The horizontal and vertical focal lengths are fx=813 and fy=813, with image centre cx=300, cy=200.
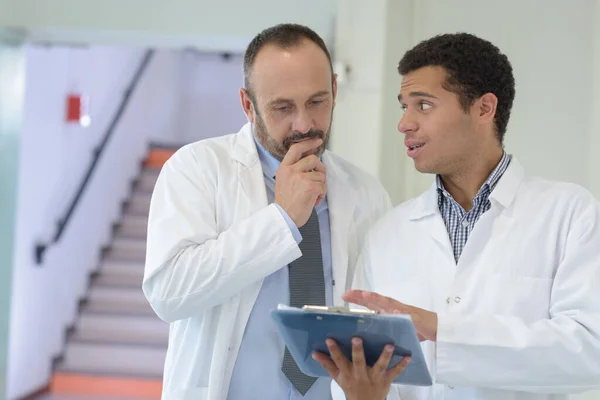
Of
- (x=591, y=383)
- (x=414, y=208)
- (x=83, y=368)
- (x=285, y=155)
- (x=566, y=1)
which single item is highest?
(x=566, y=1)

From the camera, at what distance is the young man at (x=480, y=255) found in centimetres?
155

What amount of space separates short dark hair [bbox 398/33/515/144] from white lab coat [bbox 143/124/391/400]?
432 millimetres

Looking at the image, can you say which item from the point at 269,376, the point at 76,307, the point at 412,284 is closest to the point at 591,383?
the point at 412,284

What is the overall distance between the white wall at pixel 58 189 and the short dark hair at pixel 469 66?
155 inches

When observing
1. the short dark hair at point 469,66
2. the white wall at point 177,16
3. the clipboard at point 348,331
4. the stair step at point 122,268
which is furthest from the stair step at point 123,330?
the clipboard at point 348,331

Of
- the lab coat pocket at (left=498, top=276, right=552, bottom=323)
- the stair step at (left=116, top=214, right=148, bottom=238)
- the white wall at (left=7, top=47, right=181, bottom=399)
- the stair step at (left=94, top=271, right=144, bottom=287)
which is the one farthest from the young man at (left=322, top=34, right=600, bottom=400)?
the stair step at (left=116, top=214, right=148, bottom=238)

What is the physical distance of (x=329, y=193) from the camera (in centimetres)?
212

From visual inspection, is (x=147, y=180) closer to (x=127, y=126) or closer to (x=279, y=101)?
(x=127, y=126)

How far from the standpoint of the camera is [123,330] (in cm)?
615

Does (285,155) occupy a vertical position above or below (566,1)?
below

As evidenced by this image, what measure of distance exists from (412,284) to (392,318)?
563 mm

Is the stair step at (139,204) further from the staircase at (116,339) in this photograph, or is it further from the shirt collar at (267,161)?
the shirt collar at (267,161)

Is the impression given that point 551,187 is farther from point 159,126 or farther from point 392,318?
point 159,126

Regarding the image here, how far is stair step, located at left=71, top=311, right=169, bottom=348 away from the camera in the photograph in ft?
20.0
